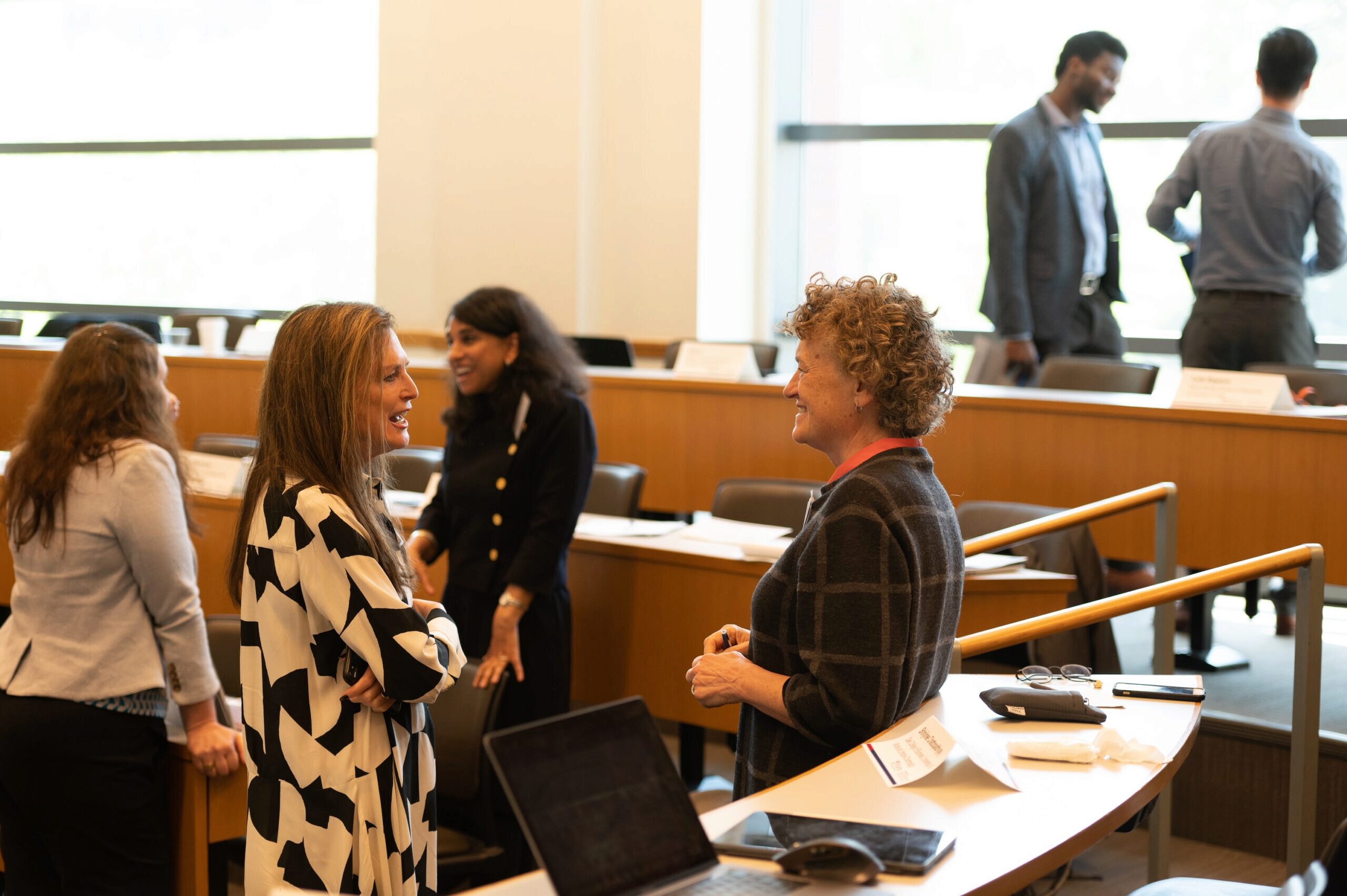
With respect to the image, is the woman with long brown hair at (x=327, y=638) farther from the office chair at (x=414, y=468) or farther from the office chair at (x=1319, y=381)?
the office chair at (x=1319, y=381)

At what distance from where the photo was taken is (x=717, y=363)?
4.83 meters

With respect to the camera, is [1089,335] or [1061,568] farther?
[1089,335]

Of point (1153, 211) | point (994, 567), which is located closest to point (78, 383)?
point (994, 567)

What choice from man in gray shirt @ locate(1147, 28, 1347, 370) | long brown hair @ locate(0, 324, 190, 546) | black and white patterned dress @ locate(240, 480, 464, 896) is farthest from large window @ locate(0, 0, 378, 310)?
black and white patterned dress @ locate(240, 480, 464, 896)

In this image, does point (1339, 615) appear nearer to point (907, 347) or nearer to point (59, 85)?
point (907, 347)

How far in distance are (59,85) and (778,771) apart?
32.1 ft

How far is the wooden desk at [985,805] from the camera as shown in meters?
1.38

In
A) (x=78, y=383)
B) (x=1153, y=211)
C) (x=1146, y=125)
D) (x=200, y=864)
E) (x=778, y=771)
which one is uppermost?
(x=1146, y=125)

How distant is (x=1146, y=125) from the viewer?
6.93 metres

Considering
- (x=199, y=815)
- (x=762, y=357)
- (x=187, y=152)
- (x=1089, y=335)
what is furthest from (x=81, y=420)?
(x=187, y=152)

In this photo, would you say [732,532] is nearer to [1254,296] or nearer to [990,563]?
[990,563]

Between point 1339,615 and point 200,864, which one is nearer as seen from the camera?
A: point 200,864

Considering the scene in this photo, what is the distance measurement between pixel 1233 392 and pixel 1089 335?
1435 millimetres

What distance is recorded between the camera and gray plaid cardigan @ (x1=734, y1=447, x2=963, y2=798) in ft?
5.46
